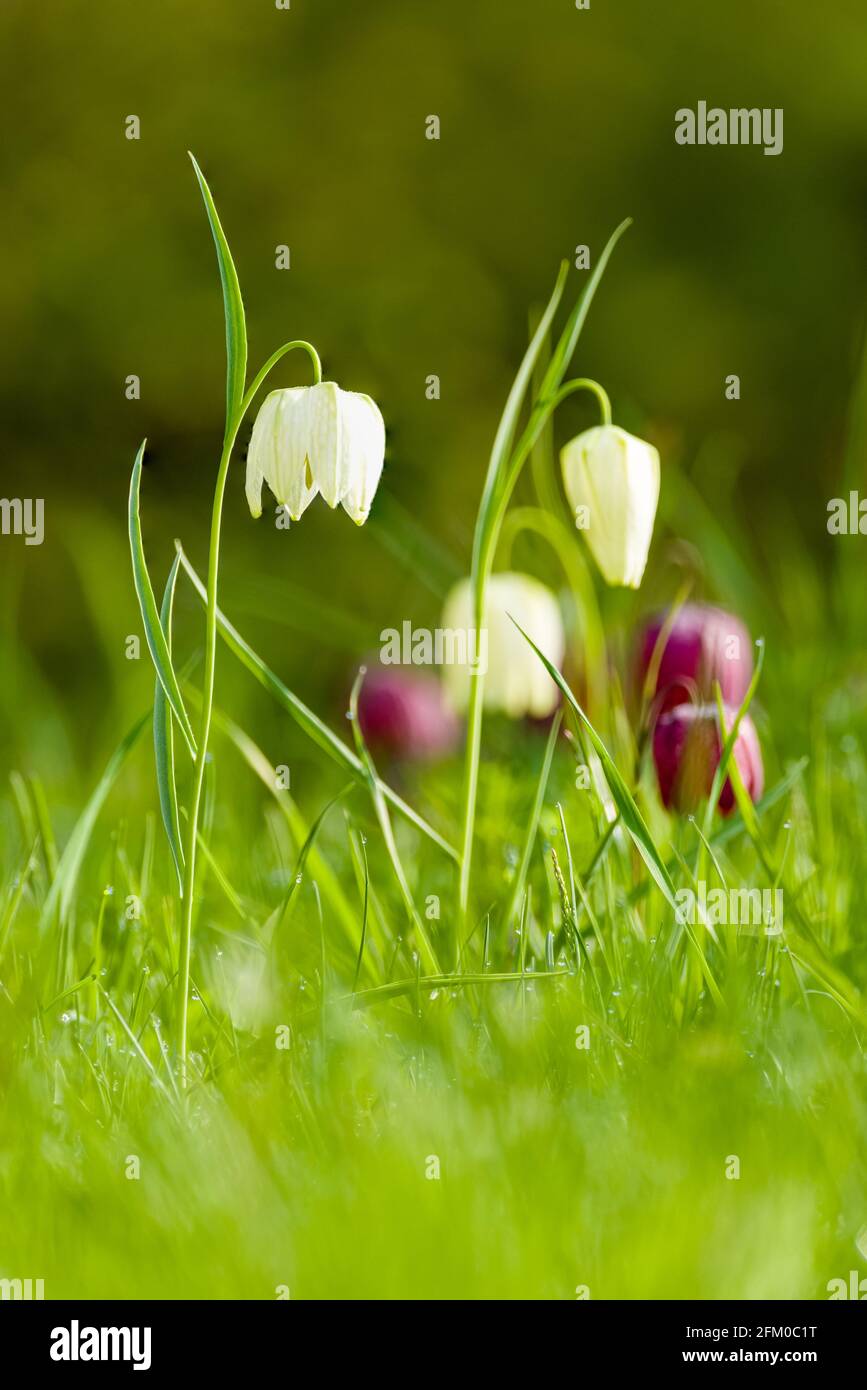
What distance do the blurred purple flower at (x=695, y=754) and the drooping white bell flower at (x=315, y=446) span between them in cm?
34

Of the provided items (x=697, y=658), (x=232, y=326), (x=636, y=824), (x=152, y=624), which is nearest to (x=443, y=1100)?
→ (x=636, y=824)

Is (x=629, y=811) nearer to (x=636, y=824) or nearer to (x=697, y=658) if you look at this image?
(x=636, y=824)

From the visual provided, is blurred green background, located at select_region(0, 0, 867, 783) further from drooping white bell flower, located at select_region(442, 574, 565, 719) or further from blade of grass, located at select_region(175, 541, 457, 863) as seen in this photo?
blade of grass, located at select_region(175, 541, 457, 863)

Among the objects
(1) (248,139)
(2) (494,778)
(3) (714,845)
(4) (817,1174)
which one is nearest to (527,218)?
(1) (248,139)

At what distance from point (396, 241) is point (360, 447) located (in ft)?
5.42

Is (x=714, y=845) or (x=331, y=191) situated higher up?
(x=331, y=191)

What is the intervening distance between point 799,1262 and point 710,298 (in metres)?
1.85

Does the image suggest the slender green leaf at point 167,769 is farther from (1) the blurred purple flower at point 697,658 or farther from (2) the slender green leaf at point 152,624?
(1) the blurred purple flower at point 697,658

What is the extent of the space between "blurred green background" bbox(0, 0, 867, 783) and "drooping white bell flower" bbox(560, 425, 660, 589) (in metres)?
1.28

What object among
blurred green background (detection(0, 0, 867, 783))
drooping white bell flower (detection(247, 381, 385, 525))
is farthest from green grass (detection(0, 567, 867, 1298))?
blurred green background (detection(0, 0, 867, 783))

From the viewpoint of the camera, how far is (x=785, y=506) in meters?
2.33

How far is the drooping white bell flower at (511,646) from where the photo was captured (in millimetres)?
1235

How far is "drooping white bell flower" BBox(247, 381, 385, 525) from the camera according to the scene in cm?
74
